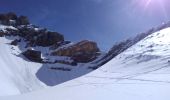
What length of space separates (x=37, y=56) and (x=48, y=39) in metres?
20.7

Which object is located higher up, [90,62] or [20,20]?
[20,20]

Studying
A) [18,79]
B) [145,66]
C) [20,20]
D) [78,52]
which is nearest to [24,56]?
[78,52]

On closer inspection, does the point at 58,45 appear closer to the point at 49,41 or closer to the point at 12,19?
the point at 49,41

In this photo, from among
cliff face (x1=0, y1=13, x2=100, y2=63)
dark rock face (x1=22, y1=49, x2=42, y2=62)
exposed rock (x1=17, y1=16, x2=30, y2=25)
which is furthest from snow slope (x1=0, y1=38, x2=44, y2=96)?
exposed rock (x1=17, y1=16, x2=30, y2=25)

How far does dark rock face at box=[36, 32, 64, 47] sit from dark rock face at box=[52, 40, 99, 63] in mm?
11970

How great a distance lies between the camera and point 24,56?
284 ft

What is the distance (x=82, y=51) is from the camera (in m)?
96.0

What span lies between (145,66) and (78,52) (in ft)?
271

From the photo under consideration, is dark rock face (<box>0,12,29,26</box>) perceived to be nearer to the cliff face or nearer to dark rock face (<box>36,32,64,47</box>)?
the cliff face

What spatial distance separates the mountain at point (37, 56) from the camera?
66725mm

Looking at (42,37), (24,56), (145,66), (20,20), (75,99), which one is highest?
(20,20)

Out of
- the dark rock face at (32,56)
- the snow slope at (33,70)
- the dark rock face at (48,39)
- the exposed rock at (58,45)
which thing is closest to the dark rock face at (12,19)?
the dark rock face at (48,39)

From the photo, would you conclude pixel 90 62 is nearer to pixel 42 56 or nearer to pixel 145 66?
pixel 42 56

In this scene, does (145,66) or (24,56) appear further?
(24,56)
